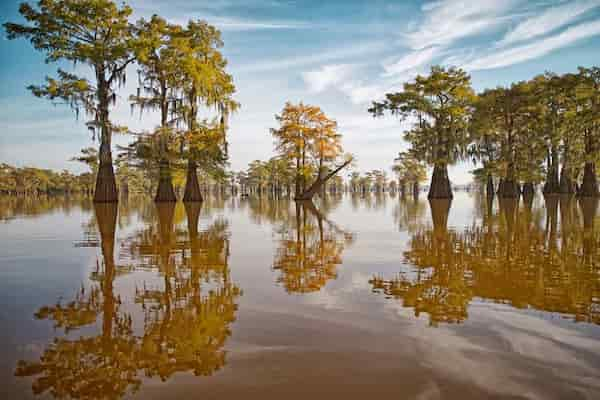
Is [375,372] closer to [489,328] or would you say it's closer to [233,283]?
[489,328]

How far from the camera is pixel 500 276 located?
4.21m

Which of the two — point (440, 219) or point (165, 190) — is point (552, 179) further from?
point (165, 190)

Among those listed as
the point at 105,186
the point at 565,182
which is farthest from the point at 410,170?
the point at 105,186

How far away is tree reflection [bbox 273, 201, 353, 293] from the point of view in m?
4.11

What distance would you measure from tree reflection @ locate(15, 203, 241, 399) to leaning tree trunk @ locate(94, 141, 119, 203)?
62.8 feet

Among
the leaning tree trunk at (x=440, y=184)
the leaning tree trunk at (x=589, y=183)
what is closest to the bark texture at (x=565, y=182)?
the leaning tree trunk at (x=589, y=183)

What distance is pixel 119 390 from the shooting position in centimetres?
186

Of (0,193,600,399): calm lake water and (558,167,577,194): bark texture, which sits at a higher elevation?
(558,167,577,194): bark texture

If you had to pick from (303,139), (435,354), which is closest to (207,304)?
(435,354)

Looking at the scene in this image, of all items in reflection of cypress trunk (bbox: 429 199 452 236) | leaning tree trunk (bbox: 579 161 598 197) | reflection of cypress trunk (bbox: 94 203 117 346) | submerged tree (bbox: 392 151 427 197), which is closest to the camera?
reflection of cypress trunk (bbox: 94 203 117 346)

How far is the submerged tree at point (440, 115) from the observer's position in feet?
95.9

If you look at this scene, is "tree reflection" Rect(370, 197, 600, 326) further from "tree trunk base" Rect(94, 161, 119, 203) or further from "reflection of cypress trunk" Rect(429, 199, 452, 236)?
"tree trunk base" Rect(94, 161, 119, 203)

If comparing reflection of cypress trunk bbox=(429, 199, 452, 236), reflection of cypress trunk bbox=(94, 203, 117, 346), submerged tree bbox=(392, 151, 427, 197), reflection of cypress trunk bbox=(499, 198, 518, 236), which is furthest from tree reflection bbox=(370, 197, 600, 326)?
submerged tree bbox=(392, 151, 427, 197)

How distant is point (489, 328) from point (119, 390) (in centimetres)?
255
